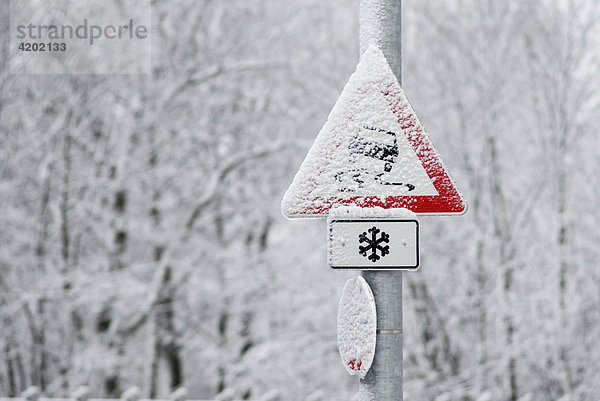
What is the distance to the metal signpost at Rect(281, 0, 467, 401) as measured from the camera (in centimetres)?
211

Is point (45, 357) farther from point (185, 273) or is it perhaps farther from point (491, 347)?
point (491, 347)

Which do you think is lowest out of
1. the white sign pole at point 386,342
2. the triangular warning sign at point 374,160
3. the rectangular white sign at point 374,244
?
the white sign pole at point 386,342

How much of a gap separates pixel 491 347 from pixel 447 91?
9.55ft

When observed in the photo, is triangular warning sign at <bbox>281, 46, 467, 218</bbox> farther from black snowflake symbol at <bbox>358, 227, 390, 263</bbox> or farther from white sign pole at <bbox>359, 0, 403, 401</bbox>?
white sign pole at <bbox>359, 0, 403, 401</bbox>

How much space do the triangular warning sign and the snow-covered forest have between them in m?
5.20

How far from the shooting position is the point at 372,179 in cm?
219

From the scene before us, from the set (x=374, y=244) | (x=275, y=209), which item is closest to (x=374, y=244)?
(x=374, y=244)

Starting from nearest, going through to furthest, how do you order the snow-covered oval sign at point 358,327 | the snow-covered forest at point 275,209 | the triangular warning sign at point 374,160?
1. the snow-covered oval sign at point 358,327
2. the triangular warning sign at point 374,160
3. the snow-covered forest at point 275,209

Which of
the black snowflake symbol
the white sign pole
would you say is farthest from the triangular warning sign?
the white sign pole

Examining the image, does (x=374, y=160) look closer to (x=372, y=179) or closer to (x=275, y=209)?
(x=372, y=179)

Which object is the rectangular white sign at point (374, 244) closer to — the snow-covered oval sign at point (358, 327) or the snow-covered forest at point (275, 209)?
the snow-covered oval sign at point (358, 327)

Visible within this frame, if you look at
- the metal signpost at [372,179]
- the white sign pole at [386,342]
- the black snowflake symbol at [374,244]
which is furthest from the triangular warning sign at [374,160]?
the white sign pole at [386,342]

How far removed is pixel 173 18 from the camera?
9.47 metres

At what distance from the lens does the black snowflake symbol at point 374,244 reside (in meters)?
2.09
